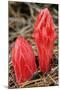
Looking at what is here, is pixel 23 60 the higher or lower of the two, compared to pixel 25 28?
lower
